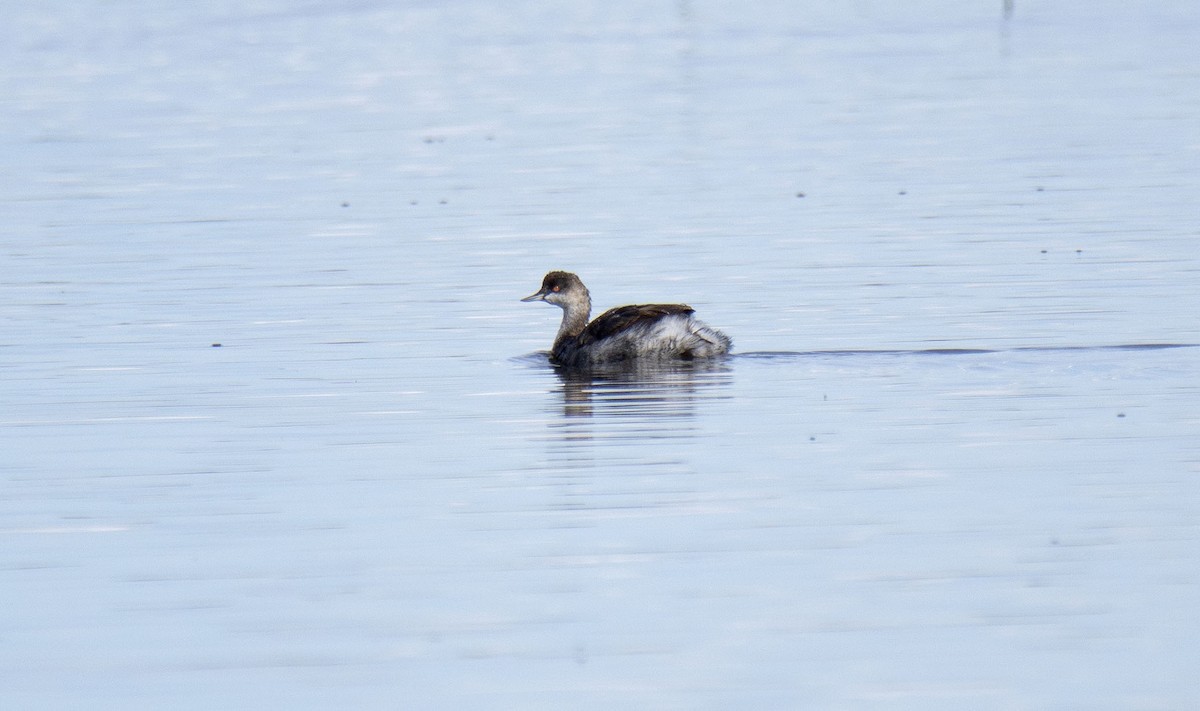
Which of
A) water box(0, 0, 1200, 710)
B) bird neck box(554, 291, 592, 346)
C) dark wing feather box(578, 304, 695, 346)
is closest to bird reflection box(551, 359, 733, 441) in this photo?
water box(0, 0, 1200, 710)

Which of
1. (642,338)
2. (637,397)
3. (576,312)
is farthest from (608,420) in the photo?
(576,312)

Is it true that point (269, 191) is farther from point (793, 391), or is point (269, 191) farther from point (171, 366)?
point (793, 391)

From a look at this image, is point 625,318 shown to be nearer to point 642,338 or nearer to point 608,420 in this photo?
point 642,338

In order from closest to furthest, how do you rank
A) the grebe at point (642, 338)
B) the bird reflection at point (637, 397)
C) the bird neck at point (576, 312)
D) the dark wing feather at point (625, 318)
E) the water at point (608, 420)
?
1. the water at point (608, 420)
2. the bird reflection at point (637, 397)
3. the grebe at point (642, 338)
4. the dark wing feather at point (625, 318)
5. the bird neck at point (576, 312)

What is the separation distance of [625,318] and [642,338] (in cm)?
19

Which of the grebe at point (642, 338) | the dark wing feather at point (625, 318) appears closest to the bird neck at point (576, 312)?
the grebe at point (642, 338)

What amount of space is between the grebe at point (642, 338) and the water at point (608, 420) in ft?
0.91

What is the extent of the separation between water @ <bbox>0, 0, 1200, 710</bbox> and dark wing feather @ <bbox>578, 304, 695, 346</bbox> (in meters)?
0.55

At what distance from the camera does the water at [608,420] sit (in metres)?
8.99

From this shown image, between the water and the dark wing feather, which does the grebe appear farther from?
the water

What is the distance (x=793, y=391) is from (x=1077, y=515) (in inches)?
164

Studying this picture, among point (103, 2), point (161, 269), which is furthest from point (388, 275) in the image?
point (103, 2)

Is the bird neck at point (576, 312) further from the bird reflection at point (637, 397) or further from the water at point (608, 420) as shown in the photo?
the bird reflection at point (637, 397)

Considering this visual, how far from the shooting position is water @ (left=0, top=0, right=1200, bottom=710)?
29.5 feet
